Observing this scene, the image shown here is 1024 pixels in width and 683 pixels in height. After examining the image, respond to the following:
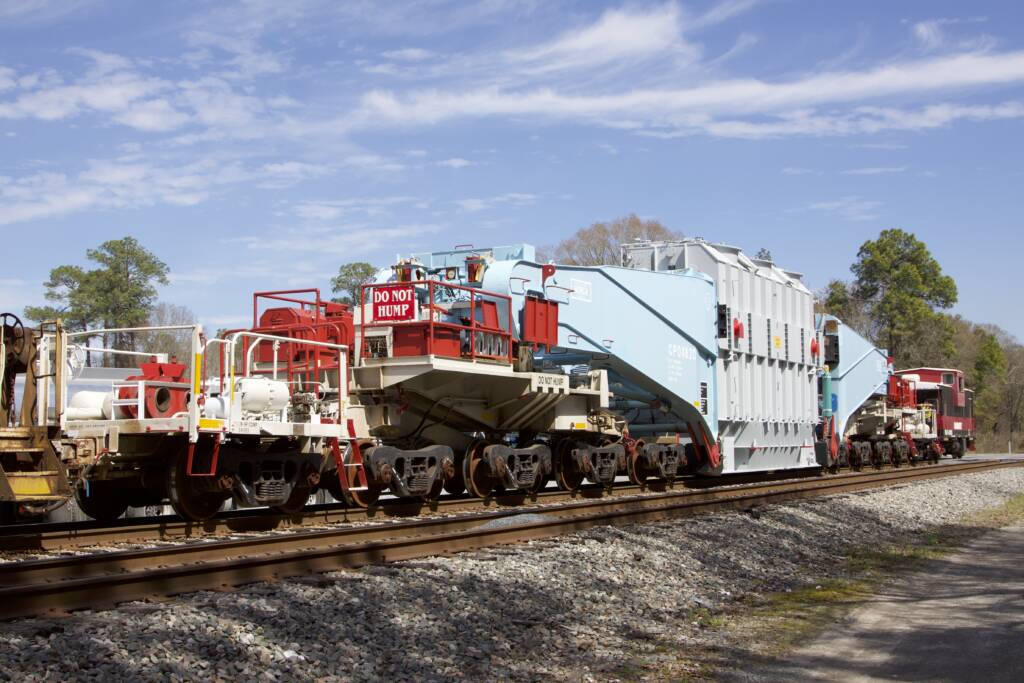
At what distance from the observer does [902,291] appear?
6856 centimetres

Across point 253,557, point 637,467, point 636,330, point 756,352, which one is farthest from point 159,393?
point 756,352

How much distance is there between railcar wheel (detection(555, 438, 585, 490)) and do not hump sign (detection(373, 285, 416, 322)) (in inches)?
165

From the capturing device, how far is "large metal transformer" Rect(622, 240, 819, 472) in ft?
66.4

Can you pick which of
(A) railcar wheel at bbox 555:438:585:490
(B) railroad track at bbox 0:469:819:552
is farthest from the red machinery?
(A) railcar wheel at bbox 555:438:585:490

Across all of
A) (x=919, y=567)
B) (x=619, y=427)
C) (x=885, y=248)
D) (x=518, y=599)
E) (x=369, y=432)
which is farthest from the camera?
(x=885, y=248)

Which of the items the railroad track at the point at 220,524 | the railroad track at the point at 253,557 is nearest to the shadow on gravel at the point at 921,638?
the railroad track at the point at 253,557

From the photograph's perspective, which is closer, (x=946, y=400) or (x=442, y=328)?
(x=442, y=328)

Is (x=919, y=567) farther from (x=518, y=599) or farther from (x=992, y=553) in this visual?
(x=518, y=599)

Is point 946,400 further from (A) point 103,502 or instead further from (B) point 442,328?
(A) point 103,502

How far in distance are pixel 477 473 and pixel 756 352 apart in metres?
8.54

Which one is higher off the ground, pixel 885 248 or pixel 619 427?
pixel 885 248

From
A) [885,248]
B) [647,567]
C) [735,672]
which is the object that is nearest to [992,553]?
[647,567]

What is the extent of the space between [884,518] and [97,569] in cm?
1183

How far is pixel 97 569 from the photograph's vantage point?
790 cm
